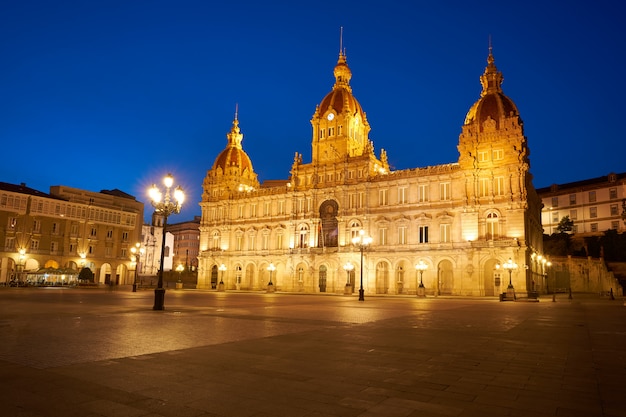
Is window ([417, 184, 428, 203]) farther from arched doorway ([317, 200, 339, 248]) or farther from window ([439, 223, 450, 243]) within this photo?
arched doorway ([317, 200, 339, 248])

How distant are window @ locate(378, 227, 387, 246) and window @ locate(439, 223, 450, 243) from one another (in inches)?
277

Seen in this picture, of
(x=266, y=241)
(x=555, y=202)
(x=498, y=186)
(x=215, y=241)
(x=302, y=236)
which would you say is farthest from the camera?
(x=555, y=202)

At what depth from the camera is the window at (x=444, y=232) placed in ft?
171

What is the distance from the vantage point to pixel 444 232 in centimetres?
5247

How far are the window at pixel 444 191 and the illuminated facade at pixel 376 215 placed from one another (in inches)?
4.6

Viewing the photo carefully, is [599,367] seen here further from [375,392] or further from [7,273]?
[7,273]

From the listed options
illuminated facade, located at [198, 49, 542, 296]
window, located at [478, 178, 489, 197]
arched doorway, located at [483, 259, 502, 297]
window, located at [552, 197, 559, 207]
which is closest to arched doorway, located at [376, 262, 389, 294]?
illuminated facade, located at [198, 49, 542, 296]

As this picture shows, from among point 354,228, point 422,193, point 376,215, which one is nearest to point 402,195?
point 422,193

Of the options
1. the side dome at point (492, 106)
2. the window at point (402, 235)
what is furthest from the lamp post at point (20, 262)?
the side dome at point (492, 106)

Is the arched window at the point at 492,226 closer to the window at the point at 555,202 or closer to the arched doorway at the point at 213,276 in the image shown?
the arched doorway at the point at 213,276

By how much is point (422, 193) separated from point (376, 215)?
637 centimetres

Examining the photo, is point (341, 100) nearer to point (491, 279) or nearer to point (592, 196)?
point (491, 279)

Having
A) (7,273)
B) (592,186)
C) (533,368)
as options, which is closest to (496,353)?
(533,368)

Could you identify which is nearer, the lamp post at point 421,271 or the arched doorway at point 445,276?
the lamp post at point 421,271
